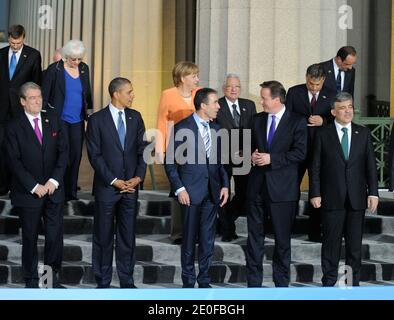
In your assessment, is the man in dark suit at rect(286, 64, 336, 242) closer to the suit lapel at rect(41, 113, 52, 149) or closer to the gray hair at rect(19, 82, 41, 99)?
the suit lapel at rect(41, 113, 52, 149)

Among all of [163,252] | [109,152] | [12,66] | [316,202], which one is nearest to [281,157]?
[316,202]

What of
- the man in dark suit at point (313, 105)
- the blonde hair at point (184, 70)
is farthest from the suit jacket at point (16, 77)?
the man in dark suit at point (313, 105)

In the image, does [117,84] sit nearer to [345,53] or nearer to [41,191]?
[41,191]

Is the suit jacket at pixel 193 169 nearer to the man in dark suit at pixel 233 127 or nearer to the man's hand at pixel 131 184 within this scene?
the man's hand at pixel 131 184

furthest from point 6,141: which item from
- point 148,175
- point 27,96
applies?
point 148,175

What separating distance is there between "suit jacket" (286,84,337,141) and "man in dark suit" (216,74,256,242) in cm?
40

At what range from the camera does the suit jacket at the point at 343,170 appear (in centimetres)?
1220

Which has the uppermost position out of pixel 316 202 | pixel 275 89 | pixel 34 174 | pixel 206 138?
pixel 275 89

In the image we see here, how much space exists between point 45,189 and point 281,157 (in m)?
2.11

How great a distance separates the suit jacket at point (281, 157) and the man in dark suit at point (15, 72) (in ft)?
9.13

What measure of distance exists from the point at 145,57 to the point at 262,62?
4468 mm

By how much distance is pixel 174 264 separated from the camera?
13.0 m

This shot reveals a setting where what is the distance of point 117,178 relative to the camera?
12.2 m

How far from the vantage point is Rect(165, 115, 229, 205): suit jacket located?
12.2m
